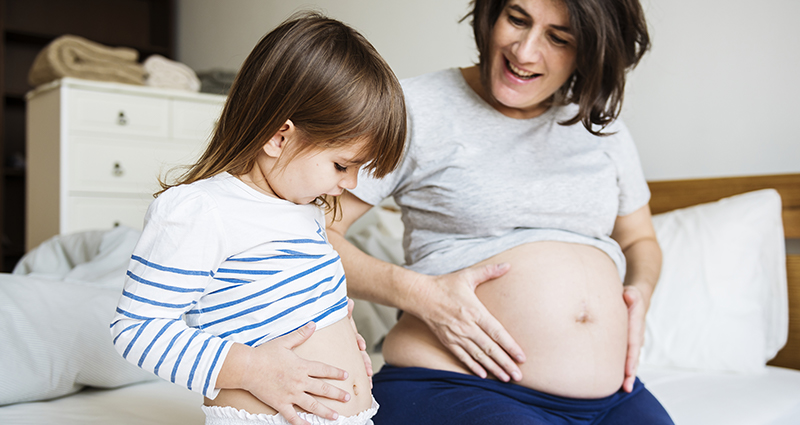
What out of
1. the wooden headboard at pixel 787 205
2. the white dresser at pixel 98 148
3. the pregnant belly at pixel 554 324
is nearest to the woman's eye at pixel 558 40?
the pregnant belly at pixel 554 324

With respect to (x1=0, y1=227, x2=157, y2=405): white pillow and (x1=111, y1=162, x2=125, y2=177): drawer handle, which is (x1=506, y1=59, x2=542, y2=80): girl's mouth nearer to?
(x1=0, y1=227, x2=157, y2=405): white pillow

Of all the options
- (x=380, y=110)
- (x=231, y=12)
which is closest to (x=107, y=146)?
(x=231, y=12)

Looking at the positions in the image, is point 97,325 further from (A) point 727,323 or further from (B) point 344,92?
(A) point 727,323

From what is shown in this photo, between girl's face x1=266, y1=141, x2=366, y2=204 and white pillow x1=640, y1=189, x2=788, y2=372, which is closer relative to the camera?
girl's face x1=266, y1=141, x2=366, y2=204

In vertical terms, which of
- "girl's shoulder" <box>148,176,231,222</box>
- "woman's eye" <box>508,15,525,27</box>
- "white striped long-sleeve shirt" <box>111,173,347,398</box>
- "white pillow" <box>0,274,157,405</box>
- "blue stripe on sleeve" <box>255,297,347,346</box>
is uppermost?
"woman's eye" <box>508,15,525,27</box>

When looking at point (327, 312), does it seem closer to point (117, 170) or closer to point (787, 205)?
point (787, 205)

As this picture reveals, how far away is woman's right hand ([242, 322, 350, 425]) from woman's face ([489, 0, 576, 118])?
0.52 m

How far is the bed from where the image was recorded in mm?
952

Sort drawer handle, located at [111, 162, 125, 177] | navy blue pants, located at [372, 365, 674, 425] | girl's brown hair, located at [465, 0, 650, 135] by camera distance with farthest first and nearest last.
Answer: drawer handle, located at [111, 162, 125, 177]
girl's brown hair, located at [465, 0, 650, 135]
navy blue pants, located at [372, 365, 674, 425]

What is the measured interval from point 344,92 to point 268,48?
94 mm

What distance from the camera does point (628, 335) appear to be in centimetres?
92

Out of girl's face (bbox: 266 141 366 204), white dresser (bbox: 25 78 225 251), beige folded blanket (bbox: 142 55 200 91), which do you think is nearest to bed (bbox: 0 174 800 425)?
girl's face (bbox: 266 141 366 204)

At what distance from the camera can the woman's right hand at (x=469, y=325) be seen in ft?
2.60

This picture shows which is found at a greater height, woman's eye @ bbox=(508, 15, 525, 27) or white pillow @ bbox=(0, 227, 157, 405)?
woman's eye @ bbox=(508, 15, 525, 27)
